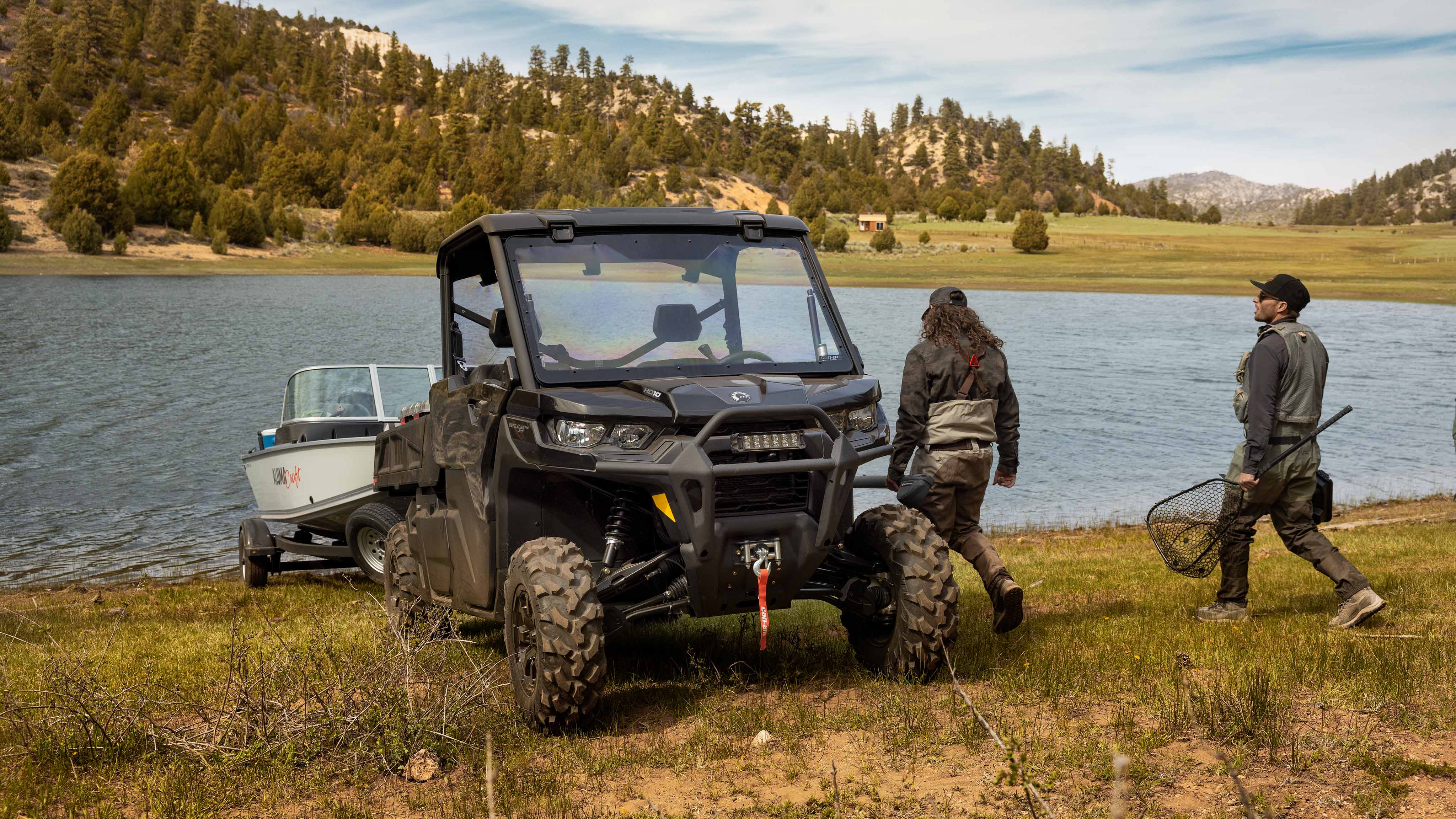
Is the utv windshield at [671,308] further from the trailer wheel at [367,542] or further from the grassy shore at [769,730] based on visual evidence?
the trailer wheel at [367,542]

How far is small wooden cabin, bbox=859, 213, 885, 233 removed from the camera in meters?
166

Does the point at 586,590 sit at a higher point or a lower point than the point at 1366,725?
higher

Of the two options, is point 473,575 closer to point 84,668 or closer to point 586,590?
point 586,590

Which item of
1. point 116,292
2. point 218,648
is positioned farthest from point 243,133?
point 218,648

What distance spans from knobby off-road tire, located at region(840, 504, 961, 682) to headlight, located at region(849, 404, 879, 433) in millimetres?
412

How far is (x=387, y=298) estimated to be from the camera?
205ft

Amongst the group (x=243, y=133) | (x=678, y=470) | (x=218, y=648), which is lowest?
(x=218, y=648)

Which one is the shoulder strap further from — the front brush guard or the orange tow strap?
the orange tow strap

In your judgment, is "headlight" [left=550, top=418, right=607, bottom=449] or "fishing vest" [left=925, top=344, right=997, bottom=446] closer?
"headlight" [left=550, top=418, right=607, bottom=449]

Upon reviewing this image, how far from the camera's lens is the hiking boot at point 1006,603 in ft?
23.2

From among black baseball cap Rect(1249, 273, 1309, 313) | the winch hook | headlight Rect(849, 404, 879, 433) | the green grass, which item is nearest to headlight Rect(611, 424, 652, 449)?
the winch hook

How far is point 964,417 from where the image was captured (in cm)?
727

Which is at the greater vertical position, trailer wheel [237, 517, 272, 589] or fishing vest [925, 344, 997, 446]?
fishing vest [925, 344, 997, 446]

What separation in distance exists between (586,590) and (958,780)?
181cm
